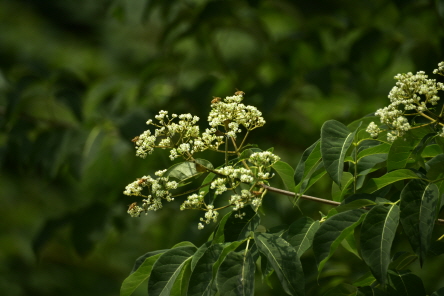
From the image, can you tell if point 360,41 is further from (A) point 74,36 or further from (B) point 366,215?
(A) point 74,36

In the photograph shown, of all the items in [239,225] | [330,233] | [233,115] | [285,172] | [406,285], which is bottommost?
[406,285]

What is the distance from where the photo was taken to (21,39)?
7.65 metres

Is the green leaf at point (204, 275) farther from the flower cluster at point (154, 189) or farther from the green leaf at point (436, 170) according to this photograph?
the green leaf at point (436, 170)

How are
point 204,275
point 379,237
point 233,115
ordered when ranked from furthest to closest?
point 233,115 < point 204,275 < point 379,237

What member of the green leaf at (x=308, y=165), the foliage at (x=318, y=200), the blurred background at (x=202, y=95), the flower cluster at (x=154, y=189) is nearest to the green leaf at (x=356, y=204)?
the foliage at (x=318, y=200)

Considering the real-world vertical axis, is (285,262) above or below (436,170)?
below

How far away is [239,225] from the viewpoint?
1.06 meters

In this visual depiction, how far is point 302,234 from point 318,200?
0.28 feet

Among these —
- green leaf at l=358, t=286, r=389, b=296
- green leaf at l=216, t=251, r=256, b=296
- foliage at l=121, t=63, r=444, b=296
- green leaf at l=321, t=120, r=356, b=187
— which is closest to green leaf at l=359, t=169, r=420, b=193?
foliage at l=121, t=63, r=444, b=296

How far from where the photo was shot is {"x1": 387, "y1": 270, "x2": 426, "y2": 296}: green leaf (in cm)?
100

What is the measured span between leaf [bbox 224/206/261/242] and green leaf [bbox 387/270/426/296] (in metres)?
0.33

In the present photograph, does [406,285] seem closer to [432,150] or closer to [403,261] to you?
[403,261]

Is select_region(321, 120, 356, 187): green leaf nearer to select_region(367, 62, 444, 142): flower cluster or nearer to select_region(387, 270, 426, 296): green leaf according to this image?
select_region(367, 62, 444, 142): flower cluster

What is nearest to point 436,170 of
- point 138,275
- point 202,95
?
point 138,275
